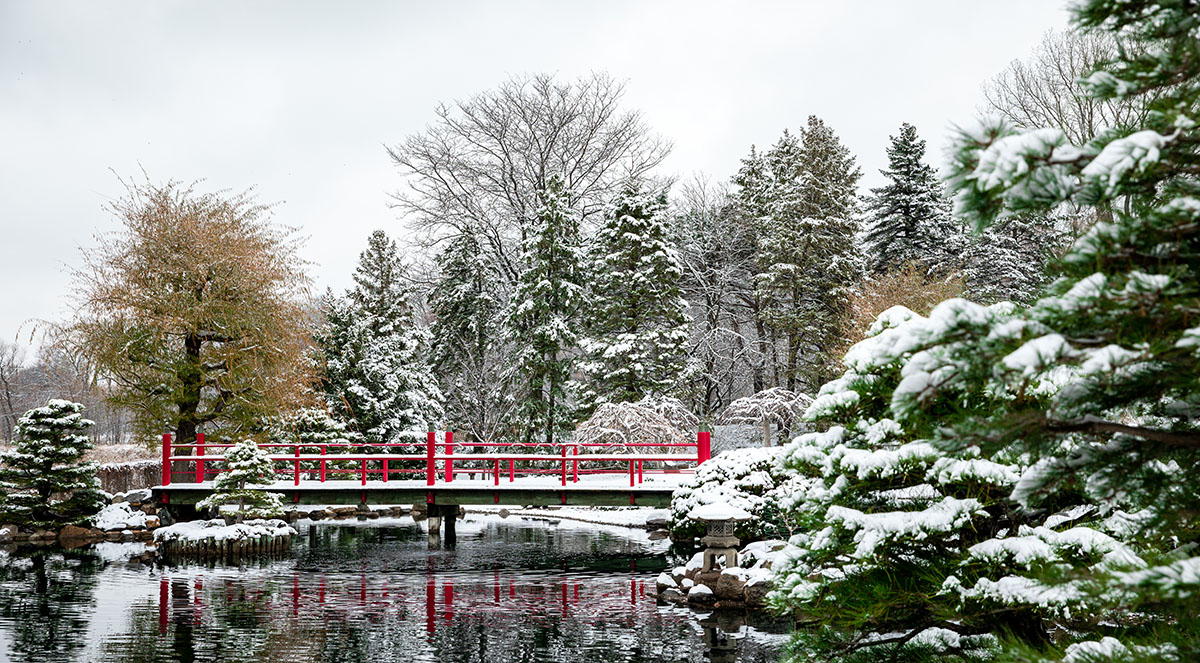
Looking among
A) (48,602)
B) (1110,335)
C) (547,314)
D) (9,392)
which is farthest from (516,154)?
(9,392)

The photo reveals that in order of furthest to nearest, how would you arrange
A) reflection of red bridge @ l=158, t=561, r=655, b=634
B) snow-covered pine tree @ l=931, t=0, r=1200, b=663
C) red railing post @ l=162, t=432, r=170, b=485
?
1. red railing post @ l=162, t=432, r=170, b=485
2. reflection of red bridge @ l=158, t=561, r=655, b=634
3. snow-covered pine tree @ l=931, t=0, r=1200, b=663

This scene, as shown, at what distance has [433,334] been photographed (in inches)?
1187

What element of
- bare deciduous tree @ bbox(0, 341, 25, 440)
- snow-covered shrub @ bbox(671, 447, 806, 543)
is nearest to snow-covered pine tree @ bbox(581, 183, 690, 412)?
snow-covered shrub @ bbox(671, 447, 806, 543)

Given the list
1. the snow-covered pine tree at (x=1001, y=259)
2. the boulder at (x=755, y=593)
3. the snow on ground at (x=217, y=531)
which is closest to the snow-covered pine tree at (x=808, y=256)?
the snow-covered pine tree at (x=1001, y=259)

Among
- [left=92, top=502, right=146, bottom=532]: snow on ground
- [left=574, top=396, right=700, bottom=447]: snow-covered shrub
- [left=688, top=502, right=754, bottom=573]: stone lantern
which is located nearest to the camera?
[left=688, top=502, right=754, bottom=573]: stone lantern

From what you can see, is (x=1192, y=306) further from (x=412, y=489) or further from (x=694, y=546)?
(x=412, y=489)

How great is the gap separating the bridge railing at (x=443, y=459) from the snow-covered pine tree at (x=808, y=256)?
4.56m

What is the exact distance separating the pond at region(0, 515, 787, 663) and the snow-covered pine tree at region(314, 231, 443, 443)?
350 inches

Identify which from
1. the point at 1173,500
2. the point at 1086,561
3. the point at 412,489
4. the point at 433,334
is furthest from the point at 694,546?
the point at 433,334

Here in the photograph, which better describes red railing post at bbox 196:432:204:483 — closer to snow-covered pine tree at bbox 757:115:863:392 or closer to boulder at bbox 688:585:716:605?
boulder at bbox 688:585:716:605

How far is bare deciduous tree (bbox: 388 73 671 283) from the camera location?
26.1 meters

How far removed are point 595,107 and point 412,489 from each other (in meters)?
13.8

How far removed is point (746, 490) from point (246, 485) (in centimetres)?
1012

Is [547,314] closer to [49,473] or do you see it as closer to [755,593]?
[49,473]
